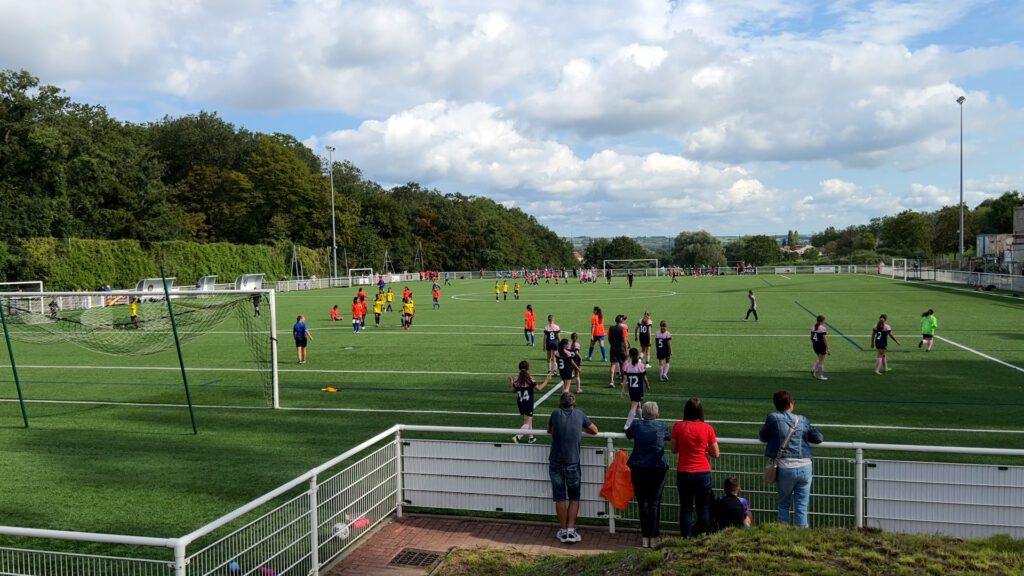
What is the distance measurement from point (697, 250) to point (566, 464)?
139 metres

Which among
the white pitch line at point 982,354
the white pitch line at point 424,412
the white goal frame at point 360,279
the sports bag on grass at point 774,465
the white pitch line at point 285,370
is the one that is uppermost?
the white goal frame at point 360,279

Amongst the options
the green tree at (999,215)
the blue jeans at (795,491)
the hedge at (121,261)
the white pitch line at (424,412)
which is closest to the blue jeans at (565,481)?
the blue jeans at (795,491)

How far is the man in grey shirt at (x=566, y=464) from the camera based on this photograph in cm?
822

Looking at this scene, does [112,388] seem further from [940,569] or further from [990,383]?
[990,383]

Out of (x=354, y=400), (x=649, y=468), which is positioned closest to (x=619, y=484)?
(x=649, y=468)

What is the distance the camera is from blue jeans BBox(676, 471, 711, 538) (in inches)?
295

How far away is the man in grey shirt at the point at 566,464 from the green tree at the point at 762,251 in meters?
135

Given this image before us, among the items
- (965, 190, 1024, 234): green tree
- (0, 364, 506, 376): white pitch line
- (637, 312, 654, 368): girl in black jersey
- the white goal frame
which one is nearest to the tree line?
the white goal frame

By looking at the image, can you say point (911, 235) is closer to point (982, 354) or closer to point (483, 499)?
point (982, 354)

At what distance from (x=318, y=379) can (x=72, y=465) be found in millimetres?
8030

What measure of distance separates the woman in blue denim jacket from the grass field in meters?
5.29

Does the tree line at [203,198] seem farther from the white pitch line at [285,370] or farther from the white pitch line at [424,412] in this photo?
the white pitch line at [424,412]

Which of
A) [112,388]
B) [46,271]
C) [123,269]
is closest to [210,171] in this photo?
[123,269]

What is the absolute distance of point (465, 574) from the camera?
7.09 meters
